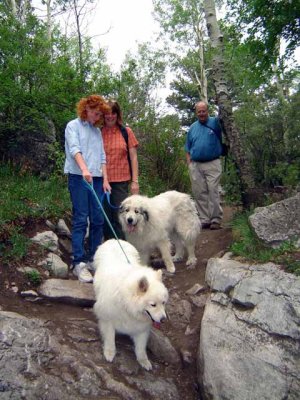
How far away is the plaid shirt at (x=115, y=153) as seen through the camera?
5.32 m

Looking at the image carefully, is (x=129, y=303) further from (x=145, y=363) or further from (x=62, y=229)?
(x=62, y=229)

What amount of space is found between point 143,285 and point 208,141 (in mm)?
3958

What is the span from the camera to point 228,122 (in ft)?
20.6

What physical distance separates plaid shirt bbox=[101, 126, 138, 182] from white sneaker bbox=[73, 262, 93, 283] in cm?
128

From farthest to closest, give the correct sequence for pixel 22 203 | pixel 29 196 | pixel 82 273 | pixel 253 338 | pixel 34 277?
1. pixel 29 196
2. pixel 22 203
3. pixel 82 273
4. pixel 34 277
5. pixel 253 338

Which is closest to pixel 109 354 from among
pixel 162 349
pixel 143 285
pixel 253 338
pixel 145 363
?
pixel 145 363

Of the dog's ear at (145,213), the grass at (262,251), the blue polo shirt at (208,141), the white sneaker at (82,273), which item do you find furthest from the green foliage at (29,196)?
the grass at (262,251)

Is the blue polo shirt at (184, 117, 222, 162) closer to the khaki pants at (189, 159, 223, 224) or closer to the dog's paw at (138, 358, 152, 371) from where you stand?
the khaki pants at (189, 159, 223, 224)

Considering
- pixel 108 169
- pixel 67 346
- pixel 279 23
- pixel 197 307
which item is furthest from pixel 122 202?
pixel 279 23

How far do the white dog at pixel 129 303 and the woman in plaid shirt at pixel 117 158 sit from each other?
1583 millimetres

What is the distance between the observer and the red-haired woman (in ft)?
15.0

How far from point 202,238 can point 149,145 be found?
3383 millimetres

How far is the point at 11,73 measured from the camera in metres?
6.94

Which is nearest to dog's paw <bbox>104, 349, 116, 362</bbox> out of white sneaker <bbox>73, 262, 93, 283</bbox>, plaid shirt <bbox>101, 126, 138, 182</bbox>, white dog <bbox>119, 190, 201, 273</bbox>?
white sneaker <bbox>73, 262, 93, 283</bbox>
